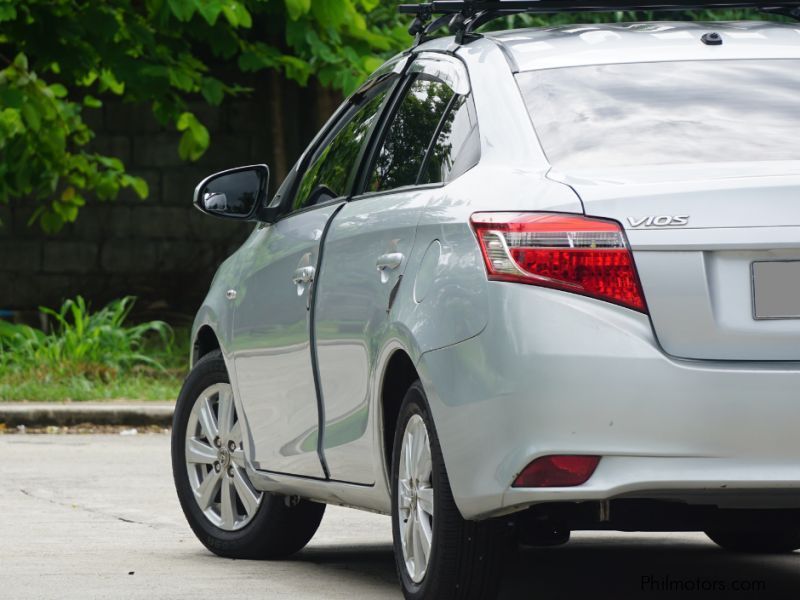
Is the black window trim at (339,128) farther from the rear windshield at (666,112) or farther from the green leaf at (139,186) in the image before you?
the green leaf at (139,186)

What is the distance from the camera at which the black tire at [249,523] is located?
21.8ft

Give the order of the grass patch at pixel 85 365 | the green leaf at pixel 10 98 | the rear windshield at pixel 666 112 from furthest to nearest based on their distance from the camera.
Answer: the green leaf at pixel 10 98
the grass patch at pixel 85 365
the rear windshield at pixel 666 112

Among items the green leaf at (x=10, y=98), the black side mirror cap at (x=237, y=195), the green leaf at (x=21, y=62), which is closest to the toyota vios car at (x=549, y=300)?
the black side mirror cap at (x=237, y=195)

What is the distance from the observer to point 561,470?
14.5 ft

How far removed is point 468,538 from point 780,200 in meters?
1.19

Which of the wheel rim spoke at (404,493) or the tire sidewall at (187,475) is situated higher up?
the wheel rim spoke at (404,493)

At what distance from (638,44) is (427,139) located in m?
0.67

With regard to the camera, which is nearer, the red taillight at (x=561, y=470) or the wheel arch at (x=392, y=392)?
the red taillight at (x=561, y=470)

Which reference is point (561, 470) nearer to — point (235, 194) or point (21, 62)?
point (235, 194)

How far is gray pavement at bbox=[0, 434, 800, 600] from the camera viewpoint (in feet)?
19.3

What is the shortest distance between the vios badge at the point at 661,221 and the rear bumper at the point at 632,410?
210 mm

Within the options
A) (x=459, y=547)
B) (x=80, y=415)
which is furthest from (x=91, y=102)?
(x=459, y=547)

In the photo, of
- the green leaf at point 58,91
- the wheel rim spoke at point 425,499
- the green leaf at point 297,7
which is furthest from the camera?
the green leaf at point 58,91

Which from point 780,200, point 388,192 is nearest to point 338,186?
point 388,192
